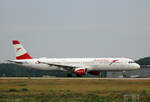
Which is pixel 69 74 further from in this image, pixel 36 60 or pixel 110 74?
pixel 110 74

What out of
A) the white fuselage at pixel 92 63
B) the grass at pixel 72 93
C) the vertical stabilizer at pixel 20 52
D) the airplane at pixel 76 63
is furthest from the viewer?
the vertical stabilizer at pixel 20 52

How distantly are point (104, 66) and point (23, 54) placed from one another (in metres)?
17.7

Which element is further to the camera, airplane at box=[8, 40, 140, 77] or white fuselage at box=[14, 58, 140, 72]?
airplane at box=[8, 40, 140, 77]

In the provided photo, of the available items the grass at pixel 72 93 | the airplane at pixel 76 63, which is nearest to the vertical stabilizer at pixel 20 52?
the airplane at pixel 76 63

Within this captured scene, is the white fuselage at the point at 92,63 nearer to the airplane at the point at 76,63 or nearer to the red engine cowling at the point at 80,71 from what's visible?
the airplane at the point at 76,63

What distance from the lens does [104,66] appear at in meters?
78.5

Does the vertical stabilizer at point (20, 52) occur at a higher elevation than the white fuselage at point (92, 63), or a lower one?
higher

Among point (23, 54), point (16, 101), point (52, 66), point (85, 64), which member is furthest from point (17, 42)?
point (16, 101)

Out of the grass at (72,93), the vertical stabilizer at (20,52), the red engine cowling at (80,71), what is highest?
the vertical stabilizer at (20,52)

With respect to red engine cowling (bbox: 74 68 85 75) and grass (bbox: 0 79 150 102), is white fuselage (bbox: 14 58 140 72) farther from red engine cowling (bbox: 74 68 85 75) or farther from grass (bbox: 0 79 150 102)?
grass (bbox: 0 79 150 102)

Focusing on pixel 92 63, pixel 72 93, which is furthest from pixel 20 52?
pixel 72 93

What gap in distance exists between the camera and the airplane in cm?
7781

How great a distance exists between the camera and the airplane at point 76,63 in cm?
7781

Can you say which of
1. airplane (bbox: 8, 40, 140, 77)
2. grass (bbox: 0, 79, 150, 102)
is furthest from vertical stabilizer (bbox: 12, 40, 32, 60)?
grass (bbox: 0, 79, 150, 102)
